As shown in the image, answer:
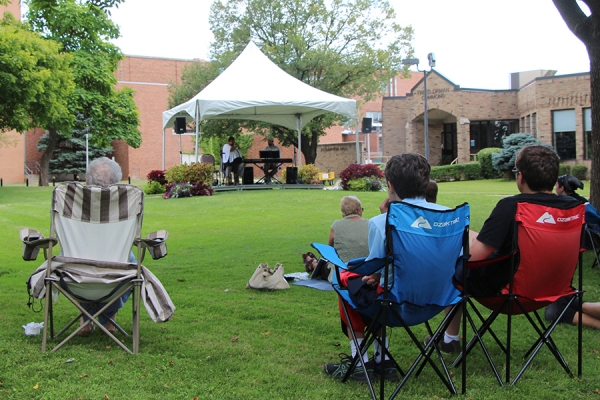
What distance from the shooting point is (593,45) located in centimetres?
717

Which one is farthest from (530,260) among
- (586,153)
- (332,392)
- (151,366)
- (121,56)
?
(121,56)

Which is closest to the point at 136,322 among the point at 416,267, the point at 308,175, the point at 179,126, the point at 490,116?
the point at 416,267

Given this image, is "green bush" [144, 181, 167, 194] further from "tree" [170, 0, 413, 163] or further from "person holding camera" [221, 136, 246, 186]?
"tree" [170, 0, 413, 163]

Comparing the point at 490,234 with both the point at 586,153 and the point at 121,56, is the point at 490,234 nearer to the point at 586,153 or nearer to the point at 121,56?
the point at 586,153

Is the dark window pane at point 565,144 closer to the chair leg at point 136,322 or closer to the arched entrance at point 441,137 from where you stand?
the arched entrance at point 441,137

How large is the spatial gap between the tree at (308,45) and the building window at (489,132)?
1023cm

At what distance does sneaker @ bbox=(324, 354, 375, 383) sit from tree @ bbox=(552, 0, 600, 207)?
Result: 4.93m

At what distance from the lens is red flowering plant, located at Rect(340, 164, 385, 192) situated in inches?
725

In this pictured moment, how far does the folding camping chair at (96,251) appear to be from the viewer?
3965 millimetres

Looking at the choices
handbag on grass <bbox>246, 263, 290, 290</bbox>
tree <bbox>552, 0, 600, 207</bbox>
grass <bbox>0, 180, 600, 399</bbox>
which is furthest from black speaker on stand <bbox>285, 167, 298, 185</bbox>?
handbag on grass <bbox>246, 263, 290, 290</bbox>

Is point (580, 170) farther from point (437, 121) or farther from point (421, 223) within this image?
point (421, 223)

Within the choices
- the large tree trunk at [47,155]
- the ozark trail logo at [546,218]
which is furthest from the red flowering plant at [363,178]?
the large tree trunk at [47,155]

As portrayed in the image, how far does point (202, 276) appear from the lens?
22.9 feet

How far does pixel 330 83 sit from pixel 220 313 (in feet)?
88.0
